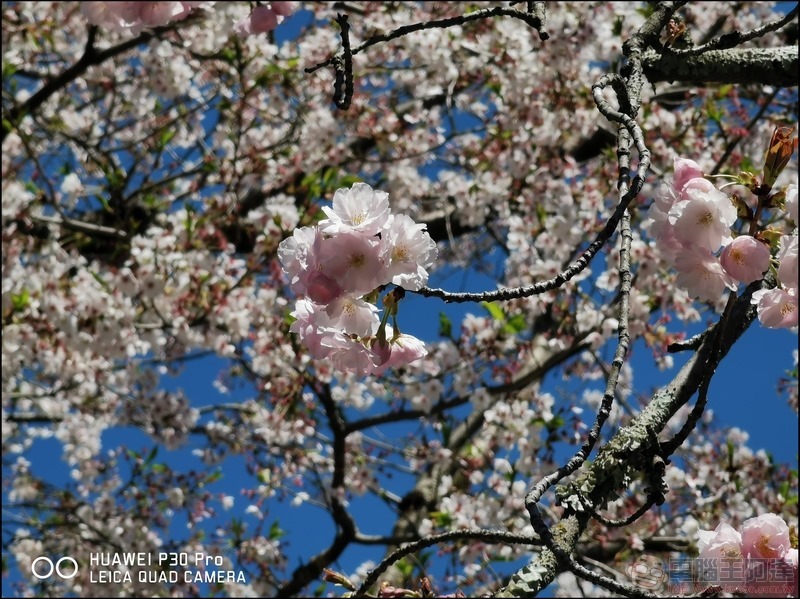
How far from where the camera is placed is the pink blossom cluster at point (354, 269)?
48.1 inches

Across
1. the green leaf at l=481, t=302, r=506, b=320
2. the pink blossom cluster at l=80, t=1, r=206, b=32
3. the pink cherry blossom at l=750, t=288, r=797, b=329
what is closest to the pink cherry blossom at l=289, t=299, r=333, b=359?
the pink blossom cluster at l=80, t=1, r=206, b=32

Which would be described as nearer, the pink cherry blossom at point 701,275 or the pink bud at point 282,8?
the pink cherry blossom at point 701,275

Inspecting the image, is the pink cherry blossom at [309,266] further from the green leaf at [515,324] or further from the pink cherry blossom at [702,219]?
the green leaf at [515,324]

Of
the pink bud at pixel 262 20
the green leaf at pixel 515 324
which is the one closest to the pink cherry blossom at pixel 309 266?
the pink bud at pixel 262 20

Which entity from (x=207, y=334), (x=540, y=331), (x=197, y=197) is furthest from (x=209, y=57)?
(x=540, y=331)

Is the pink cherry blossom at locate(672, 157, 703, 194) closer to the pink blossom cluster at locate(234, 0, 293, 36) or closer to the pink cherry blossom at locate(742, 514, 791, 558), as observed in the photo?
the pink cherry blossom at locate(742, 514, 791, 558)

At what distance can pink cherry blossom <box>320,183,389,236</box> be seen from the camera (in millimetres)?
1238

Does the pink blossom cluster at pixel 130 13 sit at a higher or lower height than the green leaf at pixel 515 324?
lower

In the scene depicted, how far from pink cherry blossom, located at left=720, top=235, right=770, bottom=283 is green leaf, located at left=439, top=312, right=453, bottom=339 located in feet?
11.2

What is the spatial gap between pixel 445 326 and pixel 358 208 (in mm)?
3551

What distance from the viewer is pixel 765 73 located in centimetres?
166

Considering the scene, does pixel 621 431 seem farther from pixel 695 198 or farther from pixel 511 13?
pixel 511 13

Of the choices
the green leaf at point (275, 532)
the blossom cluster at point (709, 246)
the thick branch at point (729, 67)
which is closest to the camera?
the blossom cluster at point (709, 246)

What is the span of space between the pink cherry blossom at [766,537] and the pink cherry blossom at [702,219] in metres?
0.50
